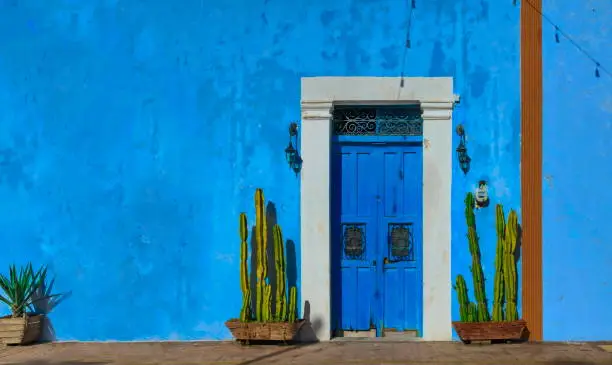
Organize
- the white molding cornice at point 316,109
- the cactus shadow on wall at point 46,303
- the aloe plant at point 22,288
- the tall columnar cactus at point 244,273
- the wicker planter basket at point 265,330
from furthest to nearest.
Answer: the cactus shadow on wall at point 46,303
the white molding cornice at point 316,109
the aloe plant at point 22,288
the tall columnar cactus at point 244,273
the wicker planter basket at point 265,330

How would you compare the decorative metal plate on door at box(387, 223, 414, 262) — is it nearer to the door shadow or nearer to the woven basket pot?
the door shadow

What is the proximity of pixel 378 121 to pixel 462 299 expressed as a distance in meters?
2.04

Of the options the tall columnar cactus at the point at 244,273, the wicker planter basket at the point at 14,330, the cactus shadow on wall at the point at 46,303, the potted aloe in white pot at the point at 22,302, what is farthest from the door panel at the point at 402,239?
the wicker planter basket at the point at 14,330

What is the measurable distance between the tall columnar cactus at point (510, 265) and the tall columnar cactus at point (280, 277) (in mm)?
2250

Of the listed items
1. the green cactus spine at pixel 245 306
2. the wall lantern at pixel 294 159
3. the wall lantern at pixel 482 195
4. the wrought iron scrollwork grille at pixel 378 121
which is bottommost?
the green cactus spine at pixel 245 306

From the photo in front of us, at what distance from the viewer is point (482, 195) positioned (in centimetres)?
699

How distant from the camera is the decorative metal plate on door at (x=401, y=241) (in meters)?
7.19

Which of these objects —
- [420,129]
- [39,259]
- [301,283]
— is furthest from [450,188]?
[39,259]

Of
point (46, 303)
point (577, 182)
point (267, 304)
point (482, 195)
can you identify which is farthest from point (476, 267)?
point (46, 303)

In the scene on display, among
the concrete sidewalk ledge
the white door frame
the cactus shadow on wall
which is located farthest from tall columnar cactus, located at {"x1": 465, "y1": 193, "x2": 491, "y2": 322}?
the cactus shadow on wall

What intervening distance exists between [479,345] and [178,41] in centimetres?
439

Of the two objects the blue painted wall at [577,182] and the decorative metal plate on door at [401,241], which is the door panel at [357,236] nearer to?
the decorative metal plate on door at [401,241]

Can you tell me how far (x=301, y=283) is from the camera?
277 inches

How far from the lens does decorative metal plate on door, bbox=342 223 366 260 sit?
7215 millimetres
